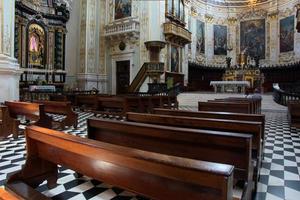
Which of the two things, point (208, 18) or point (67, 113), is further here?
point (208, 18)

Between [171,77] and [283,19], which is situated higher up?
[283,19]

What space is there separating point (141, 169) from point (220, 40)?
22357 millimetres

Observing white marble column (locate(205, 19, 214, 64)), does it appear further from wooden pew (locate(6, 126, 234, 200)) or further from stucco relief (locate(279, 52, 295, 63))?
wooden pew (locate(6, 126, 234, 200))

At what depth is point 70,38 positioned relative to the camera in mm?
16922

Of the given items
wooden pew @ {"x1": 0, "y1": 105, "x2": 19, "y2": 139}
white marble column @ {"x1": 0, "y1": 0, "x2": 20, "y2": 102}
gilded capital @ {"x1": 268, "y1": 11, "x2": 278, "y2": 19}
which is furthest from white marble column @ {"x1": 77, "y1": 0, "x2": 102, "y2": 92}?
gilded capital @ {"x1": 268, "y1": 11, "x2": 278, "y2": 19}

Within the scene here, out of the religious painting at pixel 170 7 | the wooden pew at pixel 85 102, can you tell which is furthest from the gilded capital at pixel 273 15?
the wooden pew at pixel 85 102

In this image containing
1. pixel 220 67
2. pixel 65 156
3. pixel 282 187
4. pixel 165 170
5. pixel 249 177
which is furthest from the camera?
pixel 220 67

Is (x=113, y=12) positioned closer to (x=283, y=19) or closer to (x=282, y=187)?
(x=283, y=19)

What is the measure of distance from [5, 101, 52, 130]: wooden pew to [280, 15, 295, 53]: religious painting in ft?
63.2

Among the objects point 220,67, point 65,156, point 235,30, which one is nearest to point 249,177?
point 65,156

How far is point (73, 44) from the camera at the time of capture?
55.9ft

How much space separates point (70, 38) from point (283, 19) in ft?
50.7

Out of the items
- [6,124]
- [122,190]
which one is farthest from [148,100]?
[122,190]

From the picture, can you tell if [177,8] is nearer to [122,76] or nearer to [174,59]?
[174,59]
